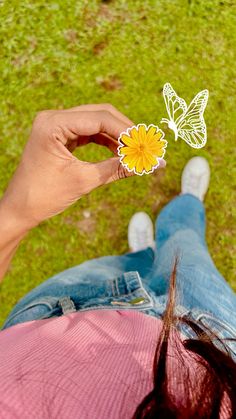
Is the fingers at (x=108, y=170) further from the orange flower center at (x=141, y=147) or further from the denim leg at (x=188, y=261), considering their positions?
the denim leg at (x=188, y=261)

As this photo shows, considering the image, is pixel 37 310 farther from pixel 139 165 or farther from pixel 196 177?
pixel 196 177

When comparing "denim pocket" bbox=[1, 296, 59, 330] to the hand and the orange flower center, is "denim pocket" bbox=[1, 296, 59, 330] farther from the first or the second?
the orange flower center

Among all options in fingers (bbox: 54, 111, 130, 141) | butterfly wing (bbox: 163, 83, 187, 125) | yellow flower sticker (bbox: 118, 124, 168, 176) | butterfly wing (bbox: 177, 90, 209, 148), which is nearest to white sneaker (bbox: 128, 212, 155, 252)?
butterfly wing (bbox: 163, 83, 187, 125)

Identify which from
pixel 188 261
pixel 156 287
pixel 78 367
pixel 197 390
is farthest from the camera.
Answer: pixel 188 261

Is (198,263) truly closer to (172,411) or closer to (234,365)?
(234,365)

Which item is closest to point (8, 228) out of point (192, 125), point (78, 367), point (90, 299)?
point (90, 299)

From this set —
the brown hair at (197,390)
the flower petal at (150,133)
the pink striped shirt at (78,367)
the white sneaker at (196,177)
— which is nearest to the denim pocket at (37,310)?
the pink striped shirt at (78,367)

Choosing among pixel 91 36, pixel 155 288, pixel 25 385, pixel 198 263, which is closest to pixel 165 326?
pixel 25 385
